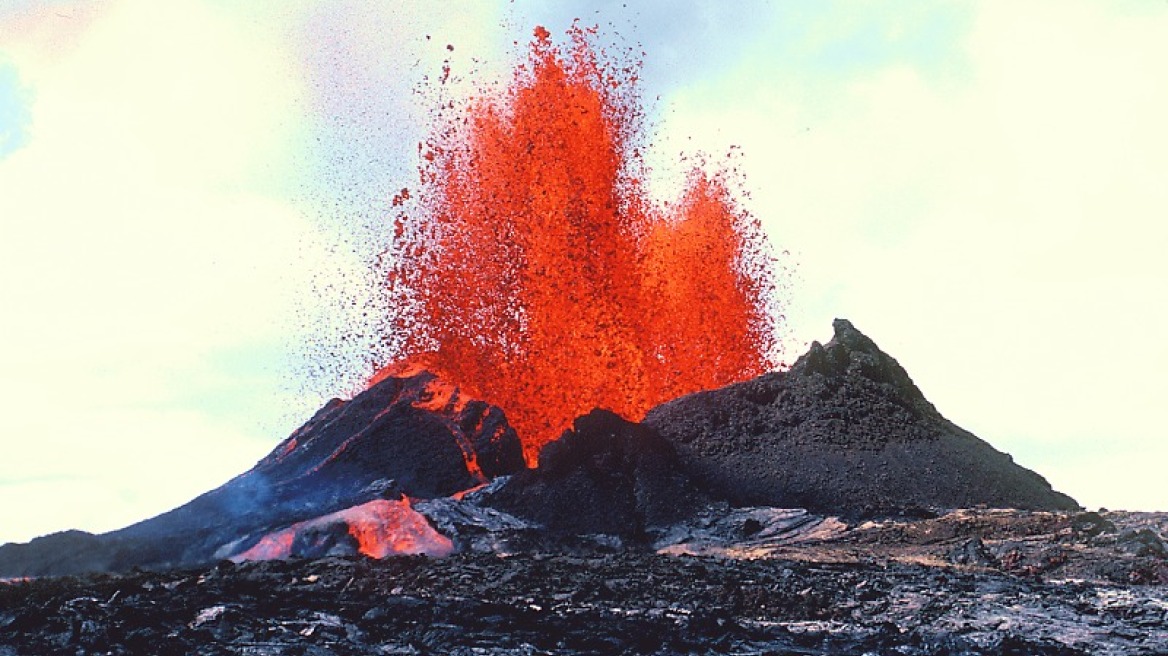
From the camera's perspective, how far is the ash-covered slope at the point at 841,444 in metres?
21.5

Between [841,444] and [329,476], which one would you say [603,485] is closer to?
[841,444]

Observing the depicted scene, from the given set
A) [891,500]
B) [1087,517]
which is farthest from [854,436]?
[1087,517]

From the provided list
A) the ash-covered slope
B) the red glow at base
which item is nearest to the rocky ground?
the red glow at base

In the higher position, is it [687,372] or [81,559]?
[687,372]

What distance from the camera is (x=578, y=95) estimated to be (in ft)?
97.5

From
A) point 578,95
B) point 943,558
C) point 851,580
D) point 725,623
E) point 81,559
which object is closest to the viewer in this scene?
point 725,623

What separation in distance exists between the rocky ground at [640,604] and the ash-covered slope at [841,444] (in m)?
3.91

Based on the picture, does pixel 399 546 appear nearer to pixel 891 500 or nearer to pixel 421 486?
pixel 421 486

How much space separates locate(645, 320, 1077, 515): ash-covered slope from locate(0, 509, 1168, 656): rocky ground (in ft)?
12.8

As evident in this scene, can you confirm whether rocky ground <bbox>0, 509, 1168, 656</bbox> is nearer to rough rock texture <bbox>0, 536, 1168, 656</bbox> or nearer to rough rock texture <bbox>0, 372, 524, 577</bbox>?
rough rock texture <bbox>0, 536, 1168, 656</bbox>

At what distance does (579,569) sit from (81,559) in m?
10.2

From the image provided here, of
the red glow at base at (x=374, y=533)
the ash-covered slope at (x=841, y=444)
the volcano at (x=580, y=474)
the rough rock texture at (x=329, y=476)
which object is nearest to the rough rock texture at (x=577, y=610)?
the red glow at base at (x=374, y=533)

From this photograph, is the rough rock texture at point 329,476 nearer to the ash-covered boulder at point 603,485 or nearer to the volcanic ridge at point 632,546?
the volcanic ridge at point 632,546

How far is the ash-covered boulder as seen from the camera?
19.9 m
